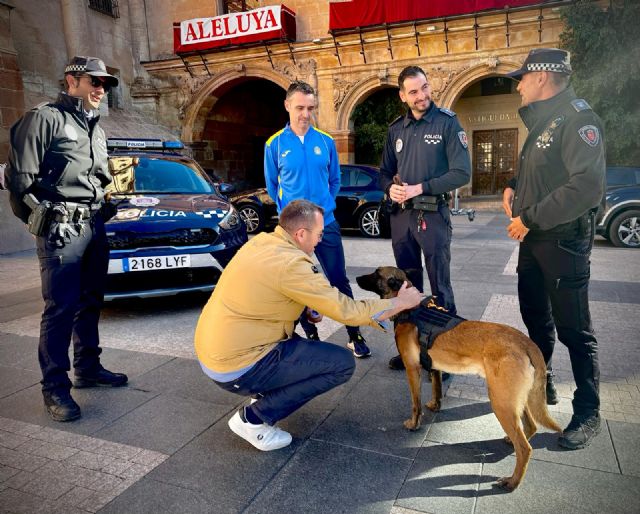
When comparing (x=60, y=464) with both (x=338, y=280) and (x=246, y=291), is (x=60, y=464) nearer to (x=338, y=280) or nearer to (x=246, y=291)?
(x=246, y=291)

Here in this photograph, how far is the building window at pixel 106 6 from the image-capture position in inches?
625

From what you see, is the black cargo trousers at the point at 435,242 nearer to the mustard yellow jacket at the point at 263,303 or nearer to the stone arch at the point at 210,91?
the mustard yellow jacket at the point at 263,303

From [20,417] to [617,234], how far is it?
9525mm

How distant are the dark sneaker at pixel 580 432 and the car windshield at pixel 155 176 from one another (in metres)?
4.59

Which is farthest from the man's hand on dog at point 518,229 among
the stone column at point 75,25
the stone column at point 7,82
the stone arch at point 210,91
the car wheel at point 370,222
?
the stone column at point 75,25

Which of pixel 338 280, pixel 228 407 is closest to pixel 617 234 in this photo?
pixel 338 280

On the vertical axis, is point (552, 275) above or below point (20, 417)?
above

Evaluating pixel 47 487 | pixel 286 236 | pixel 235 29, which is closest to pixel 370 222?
pixel 286 236

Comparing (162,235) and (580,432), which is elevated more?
(162,235)

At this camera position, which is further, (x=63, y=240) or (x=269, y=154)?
(x=269, y=154)

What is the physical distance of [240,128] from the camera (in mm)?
20781

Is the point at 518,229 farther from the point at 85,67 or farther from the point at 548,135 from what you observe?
the point at 85,67

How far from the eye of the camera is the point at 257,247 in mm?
2387

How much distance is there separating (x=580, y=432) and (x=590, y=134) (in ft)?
5.07
